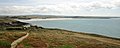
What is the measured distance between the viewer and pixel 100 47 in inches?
1411

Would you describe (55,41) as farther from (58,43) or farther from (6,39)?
(6,39)

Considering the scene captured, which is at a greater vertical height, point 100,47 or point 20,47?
point 20,47

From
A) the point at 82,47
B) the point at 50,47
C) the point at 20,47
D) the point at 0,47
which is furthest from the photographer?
the point at 82,47

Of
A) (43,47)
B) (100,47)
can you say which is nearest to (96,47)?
(100,47)

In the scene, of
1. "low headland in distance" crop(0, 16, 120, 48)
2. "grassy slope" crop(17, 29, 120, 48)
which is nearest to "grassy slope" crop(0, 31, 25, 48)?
"low headland in distance" crop(0, 16, 120, 48)

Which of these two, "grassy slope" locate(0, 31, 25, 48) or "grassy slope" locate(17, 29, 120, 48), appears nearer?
"grassy slope" locate(0, 31, 25, 48)

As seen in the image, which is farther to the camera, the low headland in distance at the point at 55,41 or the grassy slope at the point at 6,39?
→ the low headland in distance at the point at 55,41

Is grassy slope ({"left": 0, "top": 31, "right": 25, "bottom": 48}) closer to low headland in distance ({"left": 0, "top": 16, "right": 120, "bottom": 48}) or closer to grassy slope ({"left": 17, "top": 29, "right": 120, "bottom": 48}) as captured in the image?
low headland in distance ({"left": 0, "top": 16, "right": 120, "bottom": 48})

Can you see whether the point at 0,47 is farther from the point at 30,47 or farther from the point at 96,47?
the point at 96,47

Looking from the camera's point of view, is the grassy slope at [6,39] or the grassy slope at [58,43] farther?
the grassy slope at [58,43]

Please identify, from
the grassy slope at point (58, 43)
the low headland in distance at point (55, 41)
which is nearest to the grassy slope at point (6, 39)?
the low headland in distance at point (55, 41)

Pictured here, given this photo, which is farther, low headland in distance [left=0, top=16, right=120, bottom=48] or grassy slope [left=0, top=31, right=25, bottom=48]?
low headland in distance [left=0, top=16, right=120, bottom=48]

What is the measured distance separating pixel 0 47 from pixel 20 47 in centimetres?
314

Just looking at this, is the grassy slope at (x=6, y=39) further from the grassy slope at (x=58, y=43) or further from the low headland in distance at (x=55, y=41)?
the grassy slope at (x=58, y=43)
